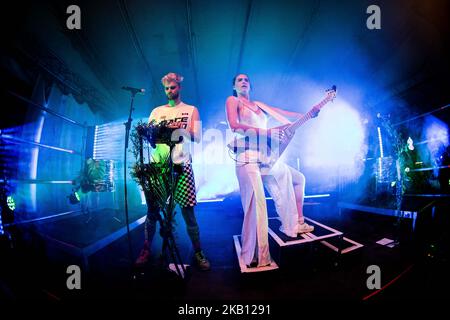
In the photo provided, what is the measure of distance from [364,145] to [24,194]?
7833 millimetres

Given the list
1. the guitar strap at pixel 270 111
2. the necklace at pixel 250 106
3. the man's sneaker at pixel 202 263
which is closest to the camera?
the man's sneaker at pixel 202 263

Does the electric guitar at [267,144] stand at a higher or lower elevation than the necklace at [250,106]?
lower

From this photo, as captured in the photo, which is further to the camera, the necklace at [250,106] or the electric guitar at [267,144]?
the necklace at [250,106]

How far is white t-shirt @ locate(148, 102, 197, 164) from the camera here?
207 cm

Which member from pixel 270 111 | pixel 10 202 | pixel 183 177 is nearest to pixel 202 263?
pixel 183 177

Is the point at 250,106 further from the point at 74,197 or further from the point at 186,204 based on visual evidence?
the point at 74,197

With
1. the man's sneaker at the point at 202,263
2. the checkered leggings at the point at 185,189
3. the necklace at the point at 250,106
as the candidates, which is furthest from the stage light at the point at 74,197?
the necklace at the point at 250,106

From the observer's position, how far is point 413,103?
5133 mm

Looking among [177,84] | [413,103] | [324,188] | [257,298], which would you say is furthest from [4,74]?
[413,103]

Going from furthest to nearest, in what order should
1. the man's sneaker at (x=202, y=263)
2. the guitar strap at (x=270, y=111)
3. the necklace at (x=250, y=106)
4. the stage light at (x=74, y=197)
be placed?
the stage light at (x=74, y=197), the guitar strap at (x=270, y=111), the necklace at (x=250, y=106), the man's sneaker at (x=202, y=263)

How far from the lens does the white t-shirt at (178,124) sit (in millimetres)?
2068

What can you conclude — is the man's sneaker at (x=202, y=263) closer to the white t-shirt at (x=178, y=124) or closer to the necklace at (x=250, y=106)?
the white t-shirt at (x=178, y=124)

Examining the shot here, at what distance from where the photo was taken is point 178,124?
2.11 meters

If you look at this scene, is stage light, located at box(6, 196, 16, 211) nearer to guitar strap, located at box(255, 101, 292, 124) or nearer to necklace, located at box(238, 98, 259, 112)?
necklace, located at box(238, 98, 259, 112)
